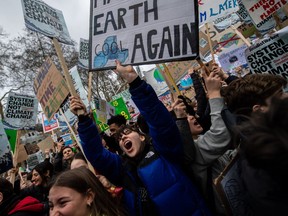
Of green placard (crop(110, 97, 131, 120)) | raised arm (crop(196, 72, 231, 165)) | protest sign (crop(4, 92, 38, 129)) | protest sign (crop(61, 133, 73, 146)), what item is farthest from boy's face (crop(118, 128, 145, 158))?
protest sign (crop(61, 133, 73, 146))

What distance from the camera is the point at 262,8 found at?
3715mm

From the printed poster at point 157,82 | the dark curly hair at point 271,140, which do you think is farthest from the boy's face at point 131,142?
the printed poster at point 157,82

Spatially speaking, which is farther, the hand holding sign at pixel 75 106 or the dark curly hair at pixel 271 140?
the hand holding sign at pixel 75 106

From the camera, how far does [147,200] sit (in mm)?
1795

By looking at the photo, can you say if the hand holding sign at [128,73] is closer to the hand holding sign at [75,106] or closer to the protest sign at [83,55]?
the hand holding sign at [75,106]

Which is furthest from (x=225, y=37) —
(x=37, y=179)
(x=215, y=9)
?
(x=37, y=179)

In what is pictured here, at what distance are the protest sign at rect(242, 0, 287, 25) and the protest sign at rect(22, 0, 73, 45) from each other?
8.34ft

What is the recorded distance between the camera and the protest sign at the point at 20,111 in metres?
5.10

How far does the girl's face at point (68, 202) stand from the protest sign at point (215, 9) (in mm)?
3495

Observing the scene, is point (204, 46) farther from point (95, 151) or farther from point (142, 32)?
point (95, 151)

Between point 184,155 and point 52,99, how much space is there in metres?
2.51

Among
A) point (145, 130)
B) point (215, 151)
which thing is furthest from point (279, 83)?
point (145, 130)

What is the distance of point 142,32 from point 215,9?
2.50 meters

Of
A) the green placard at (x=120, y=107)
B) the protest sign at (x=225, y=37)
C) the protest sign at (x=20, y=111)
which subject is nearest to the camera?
the protest sign at (x=20, y=111)
